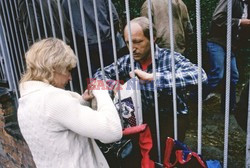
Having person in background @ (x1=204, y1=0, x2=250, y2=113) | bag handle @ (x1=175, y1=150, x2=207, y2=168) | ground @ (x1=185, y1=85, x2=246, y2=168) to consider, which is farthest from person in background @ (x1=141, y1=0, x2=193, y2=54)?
bag handle @ (x1=175, y1=150, x2=207, y2=168)

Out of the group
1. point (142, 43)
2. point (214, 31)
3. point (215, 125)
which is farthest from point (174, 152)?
point (215, 125)

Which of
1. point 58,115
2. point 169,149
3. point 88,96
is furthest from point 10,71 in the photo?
point 169,149

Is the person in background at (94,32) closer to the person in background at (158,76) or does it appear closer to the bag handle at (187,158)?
the person in background at (158,76)

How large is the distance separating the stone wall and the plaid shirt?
1503 millimetres

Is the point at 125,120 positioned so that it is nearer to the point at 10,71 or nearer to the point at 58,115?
the point at 58,115

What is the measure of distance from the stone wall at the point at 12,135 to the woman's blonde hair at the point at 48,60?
5.24 feet

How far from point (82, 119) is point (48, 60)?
1.28 ft

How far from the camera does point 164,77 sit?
1794mm

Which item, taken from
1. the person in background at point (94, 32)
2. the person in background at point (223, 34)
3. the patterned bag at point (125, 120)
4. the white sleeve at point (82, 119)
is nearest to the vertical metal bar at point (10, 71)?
the person in background at point (94, 32)

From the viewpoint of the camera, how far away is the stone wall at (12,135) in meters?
3.16

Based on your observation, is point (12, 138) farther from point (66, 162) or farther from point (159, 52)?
point (159, 52)

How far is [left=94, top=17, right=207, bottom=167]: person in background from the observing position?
1815 mm

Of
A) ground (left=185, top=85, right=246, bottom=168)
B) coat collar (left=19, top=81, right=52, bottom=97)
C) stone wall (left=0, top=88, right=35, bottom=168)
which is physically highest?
coat collar (left=19, top=81, right=52, bottom=97)

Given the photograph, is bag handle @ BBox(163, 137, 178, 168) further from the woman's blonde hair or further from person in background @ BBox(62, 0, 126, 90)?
person in background @ BBox(62, 0, 126, 90)
